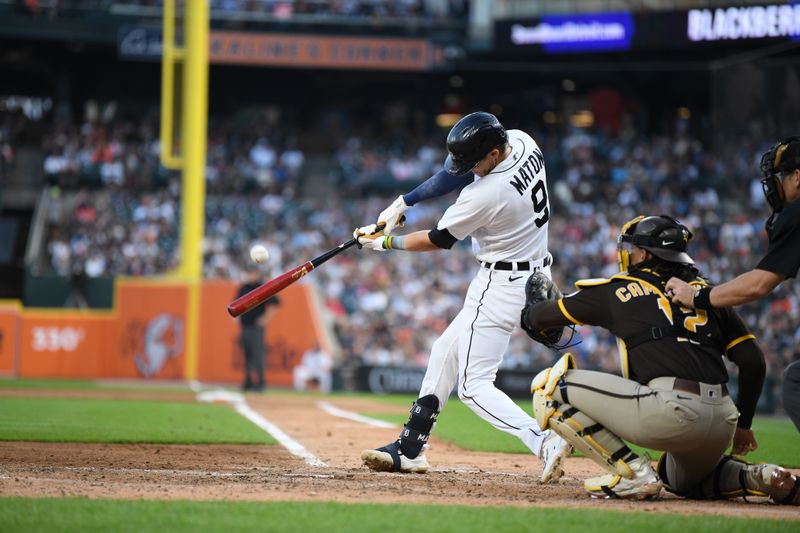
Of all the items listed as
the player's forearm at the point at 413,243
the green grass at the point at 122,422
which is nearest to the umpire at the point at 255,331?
the green grass at the point at 122,422

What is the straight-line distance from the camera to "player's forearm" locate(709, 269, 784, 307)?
5.03m

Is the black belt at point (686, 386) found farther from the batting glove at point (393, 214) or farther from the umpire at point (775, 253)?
the batting glove at point (393, 214)

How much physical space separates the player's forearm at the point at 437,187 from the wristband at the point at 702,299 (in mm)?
1929

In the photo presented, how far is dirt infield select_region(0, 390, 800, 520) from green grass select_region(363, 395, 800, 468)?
385mm

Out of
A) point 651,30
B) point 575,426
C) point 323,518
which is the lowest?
point 323,518

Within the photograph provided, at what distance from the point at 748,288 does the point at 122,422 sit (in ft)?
22.9

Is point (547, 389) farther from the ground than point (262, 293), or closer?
closer

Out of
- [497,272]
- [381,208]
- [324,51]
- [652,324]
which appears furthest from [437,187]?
[324,51]

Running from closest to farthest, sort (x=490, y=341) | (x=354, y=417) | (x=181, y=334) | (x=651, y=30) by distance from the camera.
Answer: (x=490, y=341), (x=354, y=417), (x=181, y=334), (x=651, y=30)

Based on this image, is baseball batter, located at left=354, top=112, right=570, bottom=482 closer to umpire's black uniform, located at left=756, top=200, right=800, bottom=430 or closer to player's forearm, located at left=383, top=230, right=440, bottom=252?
player's forearm, located at left=383, top=230, right=440, bottom=252

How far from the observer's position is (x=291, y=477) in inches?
241

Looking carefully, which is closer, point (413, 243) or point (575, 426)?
point (575, 426)

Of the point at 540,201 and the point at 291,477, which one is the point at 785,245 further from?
the point at 291,477

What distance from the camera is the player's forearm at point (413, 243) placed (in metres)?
6.21
